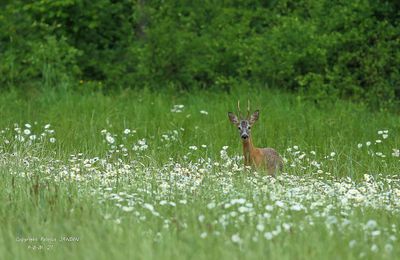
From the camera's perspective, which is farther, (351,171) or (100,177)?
(351,171)

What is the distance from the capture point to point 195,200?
8.13 metres

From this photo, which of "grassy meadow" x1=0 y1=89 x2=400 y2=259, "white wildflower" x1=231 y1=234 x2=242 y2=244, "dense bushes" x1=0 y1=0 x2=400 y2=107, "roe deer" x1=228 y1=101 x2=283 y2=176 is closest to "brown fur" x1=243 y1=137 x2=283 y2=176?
"roe deer" x1=228 y1=101 x2=283 y2=176

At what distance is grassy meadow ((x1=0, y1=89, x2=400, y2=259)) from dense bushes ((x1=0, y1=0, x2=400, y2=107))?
13.9 feet

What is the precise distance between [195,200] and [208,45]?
12397 mm

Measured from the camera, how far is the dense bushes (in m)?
18.7

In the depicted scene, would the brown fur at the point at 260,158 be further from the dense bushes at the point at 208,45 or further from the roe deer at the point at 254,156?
the dense bushes at the point at 208,45

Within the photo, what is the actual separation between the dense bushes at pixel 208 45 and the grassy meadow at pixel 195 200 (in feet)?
13.9

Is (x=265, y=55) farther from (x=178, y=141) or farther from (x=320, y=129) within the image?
(x=178, y=141)

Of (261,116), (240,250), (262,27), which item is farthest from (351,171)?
(262,27)

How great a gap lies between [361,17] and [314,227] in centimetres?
1223

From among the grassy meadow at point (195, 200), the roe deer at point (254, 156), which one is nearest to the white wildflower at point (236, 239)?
the grassy meadow at point (195, 200)

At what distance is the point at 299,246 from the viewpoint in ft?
21.7

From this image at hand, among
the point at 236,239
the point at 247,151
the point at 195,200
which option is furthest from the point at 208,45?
the point at 236,239

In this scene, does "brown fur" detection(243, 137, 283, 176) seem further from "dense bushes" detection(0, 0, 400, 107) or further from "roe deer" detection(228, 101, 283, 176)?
"dense bushes" detection(0, 0, 400, 107)
